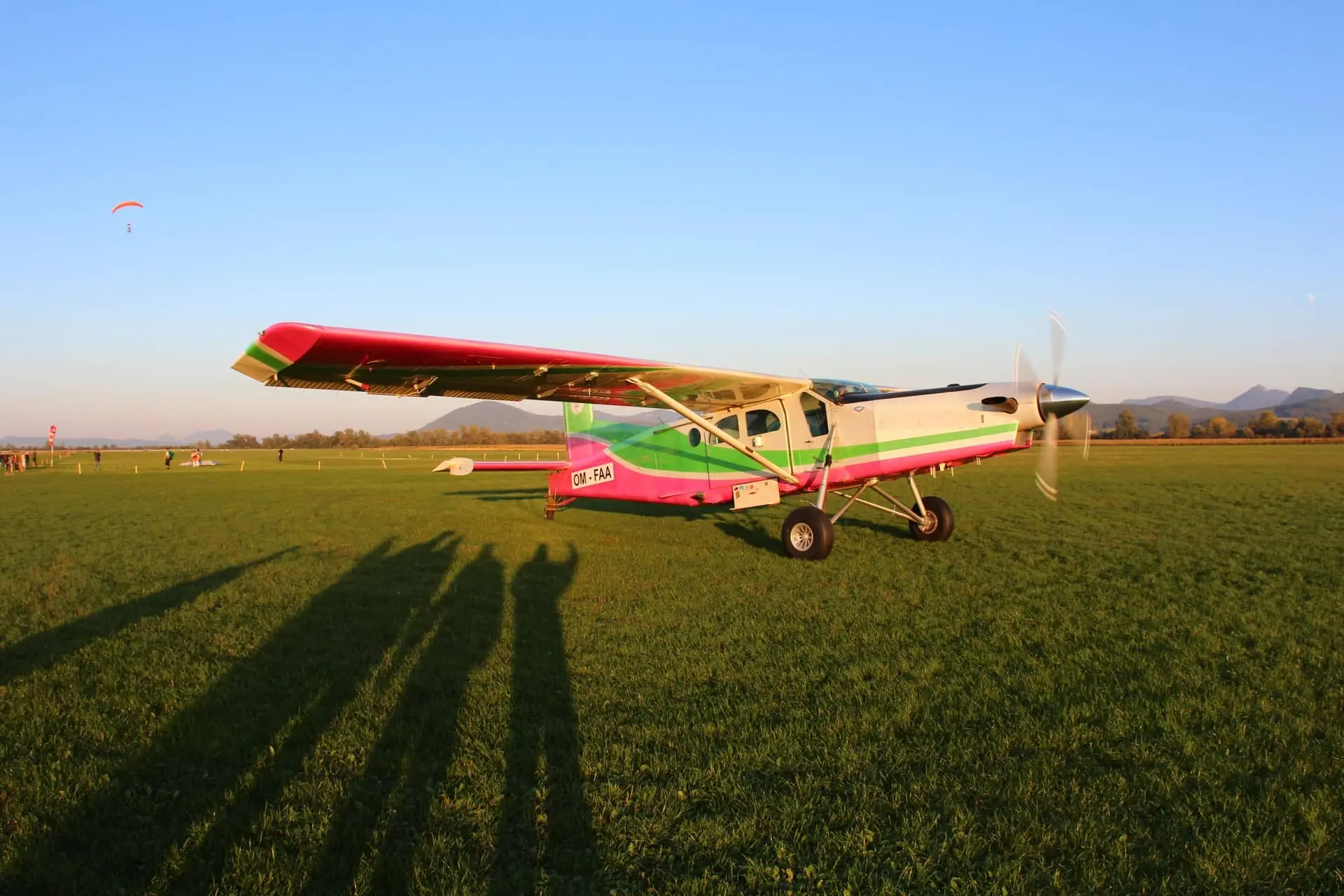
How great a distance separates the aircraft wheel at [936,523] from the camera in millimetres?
11484

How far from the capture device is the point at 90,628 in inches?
266

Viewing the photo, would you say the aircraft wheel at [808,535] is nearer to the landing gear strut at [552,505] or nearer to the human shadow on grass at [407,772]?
the human shadow on grass at [407,772]

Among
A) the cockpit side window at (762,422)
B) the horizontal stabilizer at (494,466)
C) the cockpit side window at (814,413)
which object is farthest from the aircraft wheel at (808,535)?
the horizontal stabilizer at (494,466)

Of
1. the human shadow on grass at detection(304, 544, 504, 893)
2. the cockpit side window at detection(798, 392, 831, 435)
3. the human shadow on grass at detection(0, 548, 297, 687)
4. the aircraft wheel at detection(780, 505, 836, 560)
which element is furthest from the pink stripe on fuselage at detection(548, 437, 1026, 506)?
the human shadow on grass at detection(0, 548, 297, 687)

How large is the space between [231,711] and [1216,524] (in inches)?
606

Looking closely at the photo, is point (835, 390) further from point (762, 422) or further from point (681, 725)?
point (681, 725)

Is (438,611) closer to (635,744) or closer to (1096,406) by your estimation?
(635,744)

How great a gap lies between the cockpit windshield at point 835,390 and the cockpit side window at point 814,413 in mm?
141

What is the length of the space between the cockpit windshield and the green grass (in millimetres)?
2748

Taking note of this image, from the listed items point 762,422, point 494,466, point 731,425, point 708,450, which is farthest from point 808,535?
point 494,466

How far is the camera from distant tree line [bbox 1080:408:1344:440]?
8638 centimetres

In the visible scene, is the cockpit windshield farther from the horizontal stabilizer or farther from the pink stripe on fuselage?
the horizontal stabilizer

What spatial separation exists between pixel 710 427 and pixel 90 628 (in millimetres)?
7480

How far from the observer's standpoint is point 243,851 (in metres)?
2.93
